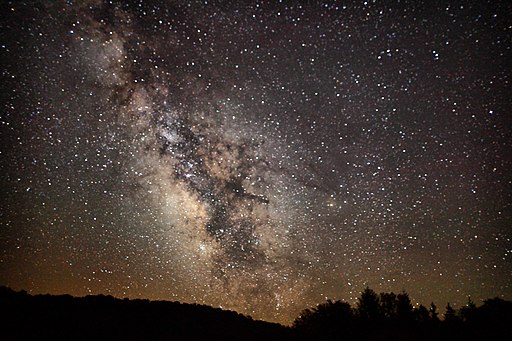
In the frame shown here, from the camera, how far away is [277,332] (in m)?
27.0

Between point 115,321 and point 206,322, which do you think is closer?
point 115,321

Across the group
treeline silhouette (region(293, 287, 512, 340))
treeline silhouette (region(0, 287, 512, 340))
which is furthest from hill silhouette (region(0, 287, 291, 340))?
treeline silhouette (region(293, 287, 512, 340))

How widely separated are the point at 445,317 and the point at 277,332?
56.8 feet

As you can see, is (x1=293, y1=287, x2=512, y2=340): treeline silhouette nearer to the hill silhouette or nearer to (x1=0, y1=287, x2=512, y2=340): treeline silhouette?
(x1=0, y1=287, x2=512, y2=340): treeline silhouette

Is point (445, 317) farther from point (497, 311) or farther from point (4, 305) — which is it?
point (4, 305)

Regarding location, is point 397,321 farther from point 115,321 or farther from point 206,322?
point 115,321

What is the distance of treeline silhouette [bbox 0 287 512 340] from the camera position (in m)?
19.9

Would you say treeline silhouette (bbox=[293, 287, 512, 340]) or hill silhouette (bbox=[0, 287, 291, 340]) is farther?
treeline silhouette (bbox=[293, 287, 512, 340])

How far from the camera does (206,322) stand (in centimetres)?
2564

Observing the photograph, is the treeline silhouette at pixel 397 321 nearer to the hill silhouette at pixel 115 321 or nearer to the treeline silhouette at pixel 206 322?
the treeline silhouette at pixel 206 322

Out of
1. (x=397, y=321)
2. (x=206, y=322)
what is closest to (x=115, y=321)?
(x=206, y=322)

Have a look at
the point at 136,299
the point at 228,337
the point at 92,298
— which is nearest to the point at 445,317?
the point at 228,337

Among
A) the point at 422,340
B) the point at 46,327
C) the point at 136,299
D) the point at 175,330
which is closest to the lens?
the point at 46,327

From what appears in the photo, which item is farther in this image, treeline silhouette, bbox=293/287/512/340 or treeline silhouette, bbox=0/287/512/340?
treeline silhouette, bbox=293/287/512/340
